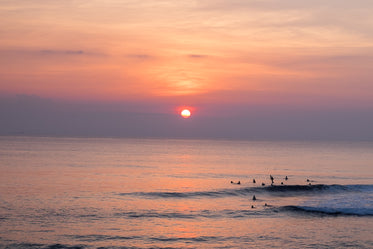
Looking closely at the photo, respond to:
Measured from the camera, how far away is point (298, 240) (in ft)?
107

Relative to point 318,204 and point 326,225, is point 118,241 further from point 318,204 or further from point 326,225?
point 318,204

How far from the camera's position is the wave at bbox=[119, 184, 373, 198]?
176 feet

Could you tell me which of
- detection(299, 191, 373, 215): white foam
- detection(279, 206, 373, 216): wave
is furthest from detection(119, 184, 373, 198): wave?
detection(279, 206, 373, 216): wave

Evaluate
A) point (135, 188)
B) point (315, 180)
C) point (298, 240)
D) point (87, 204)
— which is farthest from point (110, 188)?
point (315, 180)

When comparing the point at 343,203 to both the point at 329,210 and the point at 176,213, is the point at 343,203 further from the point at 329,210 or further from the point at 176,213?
the point at 176,213

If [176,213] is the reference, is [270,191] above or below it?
above

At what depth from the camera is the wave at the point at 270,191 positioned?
53531 millimetres

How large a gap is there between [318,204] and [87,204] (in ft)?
82.5

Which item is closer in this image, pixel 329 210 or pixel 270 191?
pixel 329 210

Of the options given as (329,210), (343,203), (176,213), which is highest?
(343,203)

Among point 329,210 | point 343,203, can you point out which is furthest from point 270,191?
point 329,210

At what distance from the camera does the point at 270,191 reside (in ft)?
201

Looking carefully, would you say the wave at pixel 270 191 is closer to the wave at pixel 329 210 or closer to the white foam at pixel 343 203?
the white foam at pixel 343 203

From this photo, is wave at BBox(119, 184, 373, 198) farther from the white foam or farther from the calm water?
the white foam
